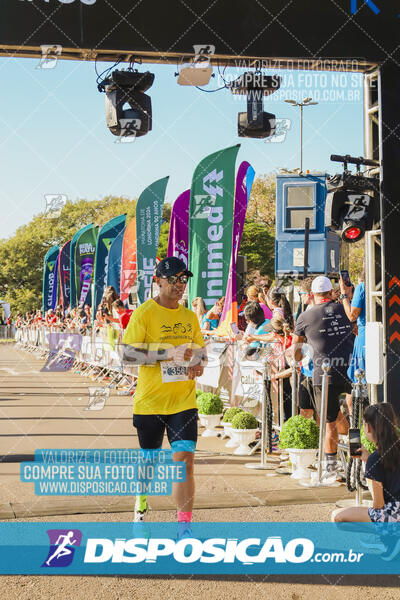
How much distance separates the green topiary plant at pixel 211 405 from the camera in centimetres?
1032

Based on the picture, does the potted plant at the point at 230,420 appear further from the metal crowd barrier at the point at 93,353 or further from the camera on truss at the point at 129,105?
the camera on truss at the point at 129,105

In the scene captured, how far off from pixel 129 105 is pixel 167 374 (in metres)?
4.15

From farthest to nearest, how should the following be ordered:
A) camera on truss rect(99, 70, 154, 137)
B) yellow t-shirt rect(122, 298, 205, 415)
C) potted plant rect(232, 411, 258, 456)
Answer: potted plant rect(232, 411, 258, 456), camera on truss rect(99, 70, 154, 137), yellow t-shirt rect(122, 298, 205, 415)

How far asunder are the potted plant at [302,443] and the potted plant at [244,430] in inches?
51.6

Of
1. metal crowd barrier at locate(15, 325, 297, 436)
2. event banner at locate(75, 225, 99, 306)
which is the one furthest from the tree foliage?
metal crowd barrier at locate(15, 325, 297, 436)

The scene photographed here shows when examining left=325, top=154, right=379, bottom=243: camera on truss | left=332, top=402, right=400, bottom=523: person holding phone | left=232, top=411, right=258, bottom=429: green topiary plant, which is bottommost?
left=232, top=411, right=258, bottom=429: green topiary plant

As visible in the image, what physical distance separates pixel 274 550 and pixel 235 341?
547cm

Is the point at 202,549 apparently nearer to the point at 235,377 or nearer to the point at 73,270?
the point at 235,377

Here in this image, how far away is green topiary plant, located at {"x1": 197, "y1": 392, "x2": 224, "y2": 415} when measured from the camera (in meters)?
10.3

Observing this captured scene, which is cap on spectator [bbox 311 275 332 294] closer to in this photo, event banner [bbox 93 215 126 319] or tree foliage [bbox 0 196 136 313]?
event banner [bbox 93 215 126 319]

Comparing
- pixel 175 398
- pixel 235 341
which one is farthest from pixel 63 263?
pixel 175 398

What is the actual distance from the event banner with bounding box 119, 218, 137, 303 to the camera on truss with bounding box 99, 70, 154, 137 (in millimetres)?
10257

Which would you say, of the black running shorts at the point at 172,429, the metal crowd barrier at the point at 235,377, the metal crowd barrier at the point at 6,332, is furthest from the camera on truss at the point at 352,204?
the metal crowd barrier at the point at 6,332

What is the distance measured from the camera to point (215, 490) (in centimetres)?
696
